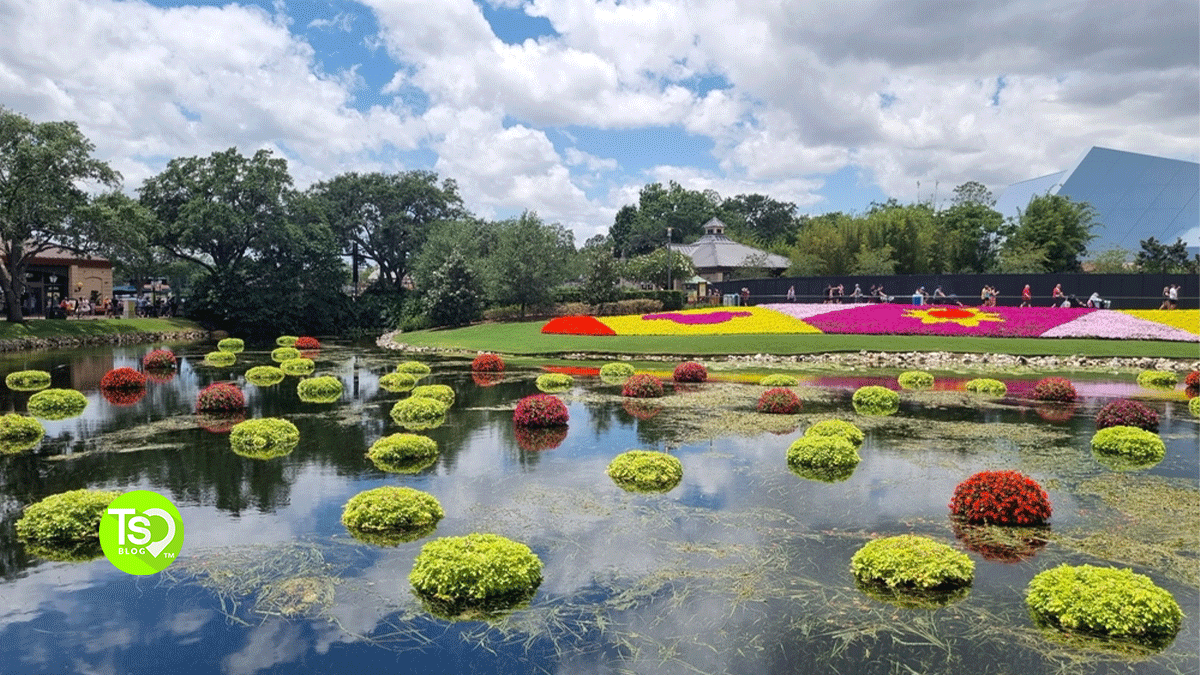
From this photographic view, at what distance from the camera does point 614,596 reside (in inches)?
367

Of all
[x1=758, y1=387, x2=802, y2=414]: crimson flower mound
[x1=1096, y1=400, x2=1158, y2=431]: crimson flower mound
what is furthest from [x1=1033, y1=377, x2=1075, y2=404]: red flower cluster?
[x1=758, y1=387, x2=802, y2=414]: crimson flower mound

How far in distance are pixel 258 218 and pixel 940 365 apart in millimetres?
49648

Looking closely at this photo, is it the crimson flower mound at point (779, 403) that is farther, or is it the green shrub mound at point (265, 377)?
the green shrub mound at point (265, 377)

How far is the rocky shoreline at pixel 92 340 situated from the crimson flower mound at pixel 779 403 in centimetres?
4097

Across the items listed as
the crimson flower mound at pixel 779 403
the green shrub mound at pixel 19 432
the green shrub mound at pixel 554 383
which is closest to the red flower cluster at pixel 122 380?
the green shrub mound at pixel 19 432

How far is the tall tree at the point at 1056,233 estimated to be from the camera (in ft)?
231

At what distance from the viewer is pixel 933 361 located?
34781 mm

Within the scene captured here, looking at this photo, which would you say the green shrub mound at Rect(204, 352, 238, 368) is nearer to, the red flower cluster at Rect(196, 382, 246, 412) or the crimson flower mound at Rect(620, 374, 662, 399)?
Answer: the red flower cluster at Rect(196, 382, 246, 412)

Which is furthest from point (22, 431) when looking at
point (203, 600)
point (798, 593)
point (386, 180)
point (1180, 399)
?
point (386, 180)

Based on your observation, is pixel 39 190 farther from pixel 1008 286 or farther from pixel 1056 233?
pixel 1056 233

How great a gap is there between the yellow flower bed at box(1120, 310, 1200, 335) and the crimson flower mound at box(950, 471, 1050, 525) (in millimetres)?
32192

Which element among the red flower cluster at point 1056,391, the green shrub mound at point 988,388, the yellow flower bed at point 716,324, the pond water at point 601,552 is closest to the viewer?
the pond water at point 601,552

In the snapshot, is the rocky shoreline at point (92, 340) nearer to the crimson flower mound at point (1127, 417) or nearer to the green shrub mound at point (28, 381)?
the green shrub mound at point (28, 381)

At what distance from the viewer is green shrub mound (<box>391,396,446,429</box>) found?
66.8 ft
